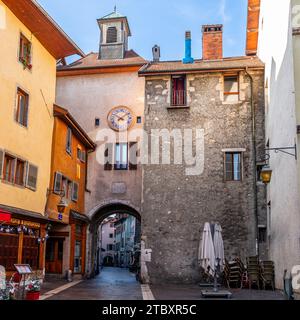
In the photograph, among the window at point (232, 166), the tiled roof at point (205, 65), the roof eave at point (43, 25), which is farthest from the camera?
the tiled roof at point (205, 65)

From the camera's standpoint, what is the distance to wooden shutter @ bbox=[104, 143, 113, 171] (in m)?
23.0

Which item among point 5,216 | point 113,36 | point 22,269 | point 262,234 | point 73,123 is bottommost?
point 22,269

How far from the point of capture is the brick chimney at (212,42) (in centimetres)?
2225

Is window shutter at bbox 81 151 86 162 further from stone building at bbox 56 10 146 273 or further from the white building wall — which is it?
the white building wall

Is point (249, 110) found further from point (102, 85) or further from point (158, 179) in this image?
point (102, 85)

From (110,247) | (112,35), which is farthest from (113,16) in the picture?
(110,247)

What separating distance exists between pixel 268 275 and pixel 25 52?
11.9 metres

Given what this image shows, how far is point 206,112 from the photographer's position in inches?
781

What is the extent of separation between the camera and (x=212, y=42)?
2241 centimetres

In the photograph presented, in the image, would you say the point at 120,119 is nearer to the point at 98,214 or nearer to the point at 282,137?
the point at 98,214

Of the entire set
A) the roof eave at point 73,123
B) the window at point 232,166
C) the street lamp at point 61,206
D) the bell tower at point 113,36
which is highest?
the bell tower at point 113,36

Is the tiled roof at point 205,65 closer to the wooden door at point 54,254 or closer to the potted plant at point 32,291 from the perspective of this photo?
the wooden door at point 54,254

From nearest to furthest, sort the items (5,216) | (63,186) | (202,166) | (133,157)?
(5,216), (202,166), (63,186), (133,157)

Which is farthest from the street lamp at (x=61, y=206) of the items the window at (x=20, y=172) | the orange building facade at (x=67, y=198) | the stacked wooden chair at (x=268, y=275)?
the stacked wooden chair at (x=268, y=275)
